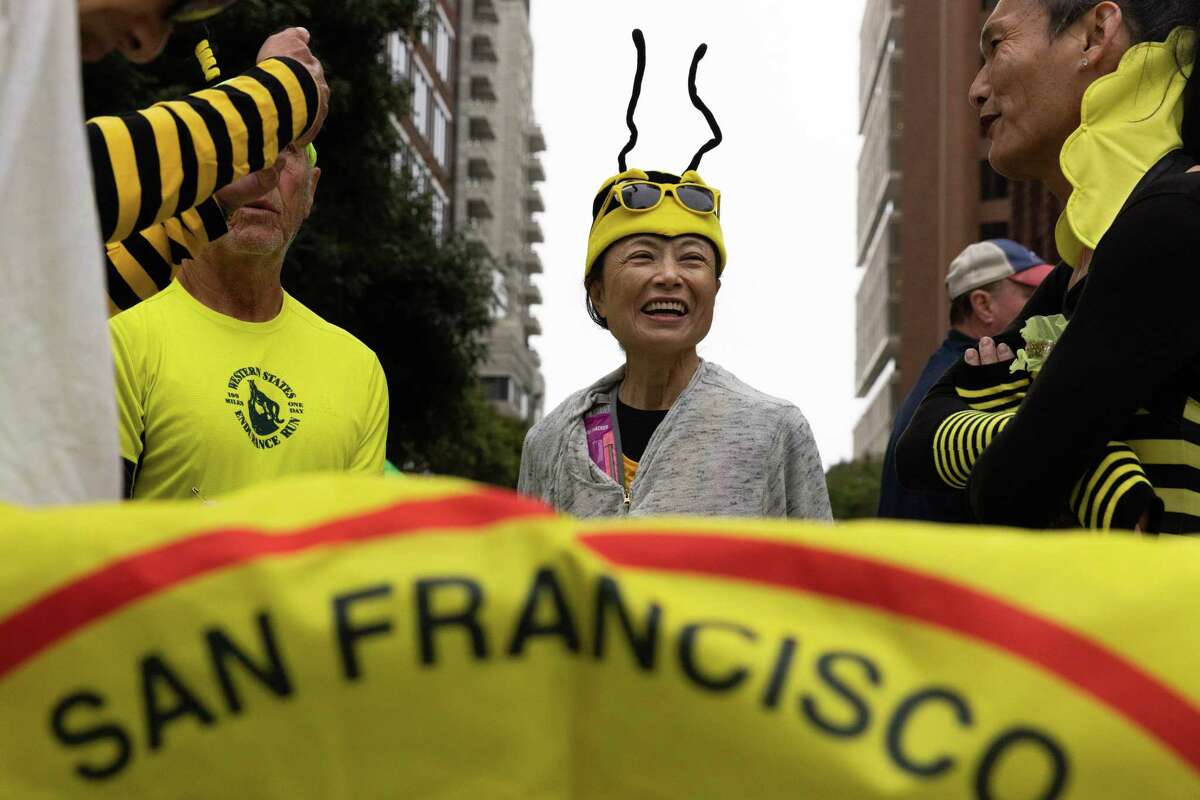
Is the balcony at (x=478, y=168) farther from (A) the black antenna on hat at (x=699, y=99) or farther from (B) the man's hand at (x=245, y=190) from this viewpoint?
(B) the man's hand at (x=245, y=190)

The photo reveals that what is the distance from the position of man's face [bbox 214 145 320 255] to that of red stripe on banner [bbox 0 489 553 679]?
2.60 m

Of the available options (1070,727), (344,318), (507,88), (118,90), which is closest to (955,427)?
(1070,727)

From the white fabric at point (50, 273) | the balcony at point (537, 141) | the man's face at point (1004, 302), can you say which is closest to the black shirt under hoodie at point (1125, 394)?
the white fabric at point (50, 273)

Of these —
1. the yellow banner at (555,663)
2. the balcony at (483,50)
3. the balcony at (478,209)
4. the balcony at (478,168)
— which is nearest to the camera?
the yellow banner at (555,663)

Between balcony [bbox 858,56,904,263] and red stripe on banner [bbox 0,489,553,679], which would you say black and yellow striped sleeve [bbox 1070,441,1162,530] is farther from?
balcony [bbox 858,56,904,263]

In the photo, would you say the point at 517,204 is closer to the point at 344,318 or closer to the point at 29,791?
the point at 344,318

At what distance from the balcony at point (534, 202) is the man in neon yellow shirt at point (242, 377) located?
99.2m

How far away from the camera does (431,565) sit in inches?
49.0

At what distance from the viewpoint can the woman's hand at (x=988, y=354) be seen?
2.79 meters

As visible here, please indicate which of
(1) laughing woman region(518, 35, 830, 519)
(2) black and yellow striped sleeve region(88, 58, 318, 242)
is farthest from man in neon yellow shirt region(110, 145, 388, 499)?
(2) black and yellow striped sleeve region(88, 58, 318, 242)

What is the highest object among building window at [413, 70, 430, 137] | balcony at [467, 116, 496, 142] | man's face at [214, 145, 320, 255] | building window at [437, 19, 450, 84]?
building window at [437, 19, 450, 84]

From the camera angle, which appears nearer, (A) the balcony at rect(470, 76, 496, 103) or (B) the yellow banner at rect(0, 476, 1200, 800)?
(B) the yellow banner at rect(0, 476, 1200, 800)

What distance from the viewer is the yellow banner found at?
1235 mm

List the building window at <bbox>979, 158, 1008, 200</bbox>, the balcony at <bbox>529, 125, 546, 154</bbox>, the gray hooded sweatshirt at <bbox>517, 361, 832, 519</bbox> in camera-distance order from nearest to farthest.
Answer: the gray hooded sweatshirt at <bbox>517, 361, 832, 519</bbox> < the building window at <bbox>979, 158, 1008, 200</bbox> < the balcony at <bbox>529, 125, 546, 154</bbox>
